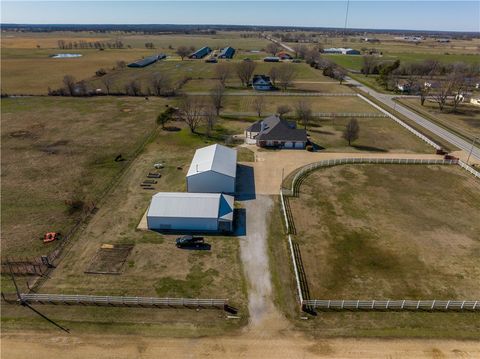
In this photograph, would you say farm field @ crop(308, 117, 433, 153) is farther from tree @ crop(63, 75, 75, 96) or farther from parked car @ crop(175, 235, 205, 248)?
tree @ crop(63, 75, 75, 96)

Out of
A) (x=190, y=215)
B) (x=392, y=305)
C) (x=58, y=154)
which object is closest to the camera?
(x=392, y=305)

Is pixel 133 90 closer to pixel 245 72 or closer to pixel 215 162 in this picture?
pixel 245 72

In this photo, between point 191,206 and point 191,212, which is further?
point 191,206

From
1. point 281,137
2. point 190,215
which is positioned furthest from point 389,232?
point 281,137

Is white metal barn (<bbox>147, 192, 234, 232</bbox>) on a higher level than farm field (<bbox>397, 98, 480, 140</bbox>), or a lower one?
lower

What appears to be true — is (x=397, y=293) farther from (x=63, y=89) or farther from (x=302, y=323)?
(x=63, y=89)

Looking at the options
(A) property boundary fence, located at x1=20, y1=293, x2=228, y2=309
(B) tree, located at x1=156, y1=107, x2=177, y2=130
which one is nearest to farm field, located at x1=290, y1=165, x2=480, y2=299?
(A) property boundary fence, located at x1=20, y1=293, x2=228, y2=309
